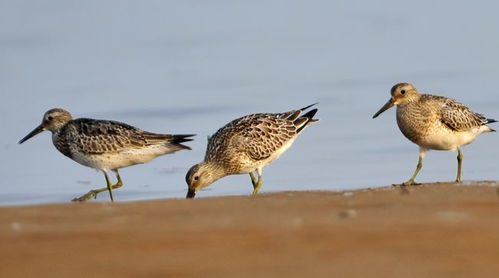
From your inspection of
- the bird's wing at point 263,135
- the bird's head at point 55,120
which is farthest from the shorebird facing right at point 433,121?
the bird's head at point 55,120

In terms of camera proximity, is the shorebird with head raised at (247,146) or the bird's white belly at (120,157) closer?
the shorebird with head raised at (247,146)

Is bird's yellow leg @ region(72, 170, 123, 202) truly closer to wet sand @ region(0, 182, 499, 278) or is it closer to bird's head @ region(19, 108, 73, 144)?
bird's head @ region(19, 108, 73, 144)

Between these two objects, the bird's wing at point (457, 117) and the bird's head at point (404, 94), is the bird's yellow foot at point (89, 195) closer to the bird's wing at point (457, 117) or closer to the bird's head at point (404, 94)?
the bird's head at point (404, 94)

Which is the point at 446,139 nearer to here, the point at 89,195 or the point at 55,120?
the point at 89,195

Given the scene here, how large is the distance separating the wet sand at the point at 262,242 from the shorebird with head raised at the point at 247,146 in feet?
17.1

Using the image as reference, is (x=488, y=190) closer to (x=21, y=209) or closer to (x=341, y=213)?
(x=341, y=213)

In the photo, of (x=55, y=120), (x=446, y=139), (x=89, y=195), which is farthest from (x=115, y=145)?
(x=446, y=139)

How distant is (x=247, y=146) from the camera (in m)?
13.6

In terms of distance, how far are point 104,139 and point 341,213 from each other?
645 centimetres

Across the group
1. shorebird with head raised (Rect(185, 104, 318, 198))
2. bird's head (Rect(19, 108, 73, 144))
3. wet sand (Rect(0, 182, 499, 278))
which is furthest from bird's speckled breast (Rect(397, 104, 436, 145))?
wet sand (Rect(0, 182, 499, 278))

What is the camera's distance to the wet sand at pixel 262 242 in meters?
6.58

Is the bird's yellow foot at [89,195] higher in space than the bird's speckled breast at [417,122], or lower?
lower

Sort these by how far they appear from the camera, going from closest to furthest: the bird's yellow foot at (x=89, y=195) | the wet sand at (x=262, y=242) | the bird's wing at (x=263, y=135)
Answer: the wet sand at (x=262, y=242) → the bird's yellow foot at (x=89, y=195) → the bird's wing at (x=263, y=135)

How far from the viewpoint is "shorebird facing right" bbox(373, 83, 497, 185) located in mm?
13391
